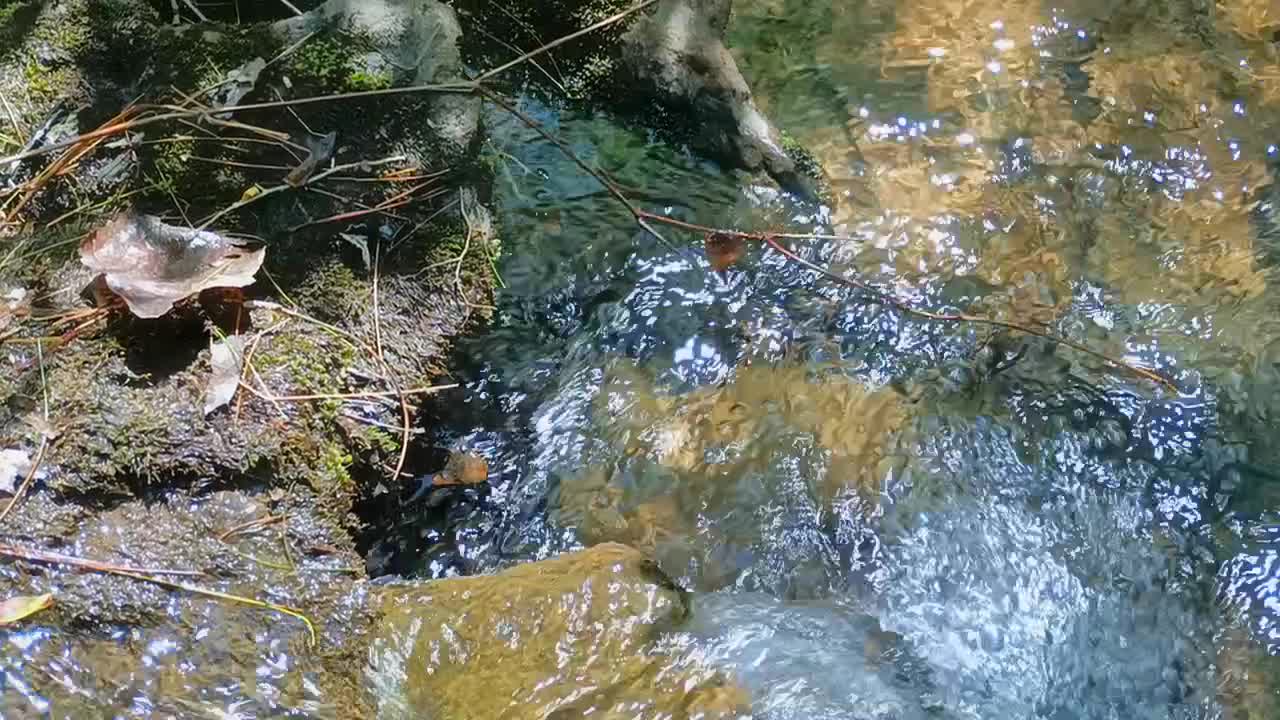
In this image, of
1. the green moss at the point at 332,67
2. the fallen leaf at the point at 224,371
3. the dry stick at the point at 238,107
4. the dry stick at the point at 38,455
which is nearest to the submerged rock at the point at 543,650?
the fallen leaf at the point at 224,371

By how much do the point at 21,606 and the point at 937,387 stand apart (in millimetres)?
2514

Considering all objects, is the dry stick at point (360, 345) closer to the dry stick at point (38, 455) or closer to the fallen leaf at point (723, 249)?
the dry stick at point (38, 455)

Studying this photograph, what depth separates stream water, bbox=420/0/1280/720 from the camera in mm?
2562

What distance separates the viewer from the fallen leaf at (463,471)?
287cm

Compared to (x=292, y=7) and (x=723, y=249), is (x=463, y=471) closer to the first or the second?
(x=723, y=249)

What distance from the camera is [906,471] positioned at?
9.50ft

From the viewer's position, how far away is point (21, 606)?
79.0 inches

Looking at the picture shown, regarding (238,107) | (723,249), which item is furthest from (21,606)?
(723,249)

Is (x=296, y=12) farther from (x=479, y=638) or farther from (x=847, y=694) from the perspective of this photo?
(x=847, y=694)

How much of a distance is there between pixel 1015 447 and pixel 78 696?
98.4 inches

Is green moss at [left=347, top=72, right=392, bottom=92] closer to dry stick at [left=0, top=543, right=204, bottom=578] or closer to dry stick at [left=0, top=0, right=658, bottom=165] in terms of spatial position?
dry stick at [left=0, top=0, right=658, bottom=165]

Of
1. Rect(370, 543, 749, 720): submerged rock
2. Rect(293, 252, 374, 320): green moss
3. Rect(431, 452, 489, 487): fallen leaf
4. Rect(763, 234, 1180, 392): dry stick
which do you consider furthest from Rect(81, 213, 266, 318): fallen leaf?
Rect(763, 234, 1180, 392): dry stick

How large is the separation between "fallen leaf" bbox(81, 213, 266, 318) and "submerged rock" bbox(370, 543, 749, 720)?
0.93 m

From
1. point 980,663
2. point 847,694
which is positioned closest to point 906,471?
point 980,663
